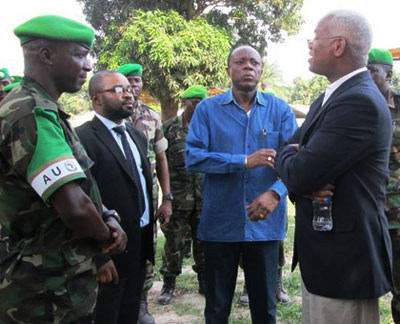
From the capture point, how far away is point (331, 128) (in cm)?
189

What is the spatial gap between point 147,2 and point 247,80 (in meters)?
15.5

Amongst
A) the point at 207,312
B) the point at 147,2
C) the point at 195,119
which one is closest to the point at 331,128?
the point at 195,119

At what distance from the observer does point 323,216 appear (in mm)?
1963

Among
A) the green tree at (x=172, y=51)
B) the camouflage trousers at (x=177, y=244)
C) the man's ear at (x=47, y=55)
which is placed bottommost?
the camouflage trousers at (x=177, y=244)

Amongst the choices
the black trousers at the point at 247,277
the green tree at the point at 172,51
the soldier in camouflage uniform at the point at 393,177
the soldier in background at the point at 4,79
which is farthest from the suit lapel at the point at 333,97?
the green tree at the point at 172,51

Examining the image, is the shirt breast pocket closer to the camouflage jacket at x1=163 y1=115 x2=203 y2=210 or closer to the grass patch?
the grass patch

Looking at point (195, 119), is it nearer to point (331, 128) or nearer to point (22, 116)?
point (331, 128)

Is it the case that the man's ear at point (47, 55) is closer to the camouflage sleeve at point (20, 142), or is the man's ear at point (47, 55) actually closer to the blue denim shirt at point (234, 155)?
the camouflage sleeve at point (20, 142)

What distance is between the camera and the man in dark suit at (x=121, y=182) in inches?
107

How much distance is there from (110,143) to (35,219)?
1.10m

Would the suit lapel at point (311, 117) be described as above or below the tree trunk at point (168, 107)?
above

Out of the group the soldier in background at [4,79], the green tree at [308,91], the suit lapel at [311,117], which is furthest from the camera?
the green tree at [308,91]

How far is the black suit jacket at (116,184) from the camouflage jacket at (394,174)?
1973 millimetres

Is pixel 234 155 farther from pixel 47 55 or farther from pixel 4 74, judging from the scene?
pixel 4 74
